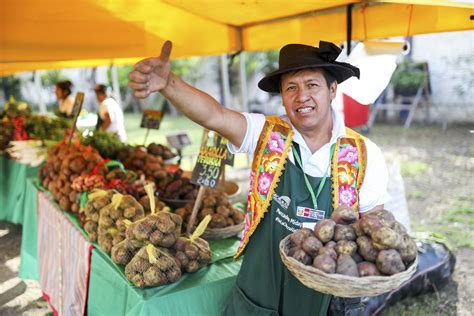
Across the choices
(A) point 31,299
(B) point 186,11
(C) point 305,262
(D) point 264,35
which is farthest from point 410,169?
(C) point 305,262

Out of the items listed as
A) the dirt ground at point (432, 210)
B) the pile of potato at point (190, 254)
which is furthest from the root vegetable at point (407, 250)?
the dirt ground at point (432, 210)

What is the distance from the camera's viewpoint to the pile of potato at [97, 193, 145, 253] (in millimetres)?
2314

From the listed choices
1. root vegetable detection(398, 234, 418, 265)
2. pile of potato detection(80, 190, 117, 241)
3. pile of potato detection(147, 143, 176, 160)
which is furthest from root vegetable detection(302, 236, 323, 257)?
pile of potato detection(147, 143, 176, 160)

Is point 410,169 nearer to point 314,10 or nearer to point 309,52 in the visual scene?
point 314,10

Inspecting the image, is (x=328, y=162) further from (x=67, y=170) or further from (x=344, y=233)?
(x=67, y=170)

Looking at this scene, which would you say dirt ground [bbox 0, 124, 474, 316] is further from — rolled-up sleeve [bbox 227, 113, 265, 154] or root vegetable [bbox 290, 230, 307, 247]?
root vegetable [bbox 290, 230, 307, 247]

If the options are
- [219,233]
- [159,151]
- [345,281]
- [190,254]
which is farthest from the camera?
[159,151]

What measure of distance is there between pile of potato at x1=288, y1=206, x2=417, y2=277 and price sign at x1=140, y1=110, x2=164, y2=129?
151 inches

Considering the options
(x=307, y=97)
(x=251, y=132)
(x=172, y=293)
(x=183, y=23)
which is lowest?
(x=172, y=293)

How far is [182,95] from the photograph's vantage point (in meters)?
1.65

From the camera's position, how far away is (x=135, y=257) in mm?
2002

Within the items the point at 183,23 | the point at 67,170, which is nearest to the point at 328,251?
the point at 67,170

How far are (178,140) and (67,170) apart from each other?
78.4 inches

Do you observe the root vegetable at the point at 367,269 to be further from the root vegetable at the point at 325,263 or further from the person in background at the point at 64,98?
the person in background at the point at 64,98
